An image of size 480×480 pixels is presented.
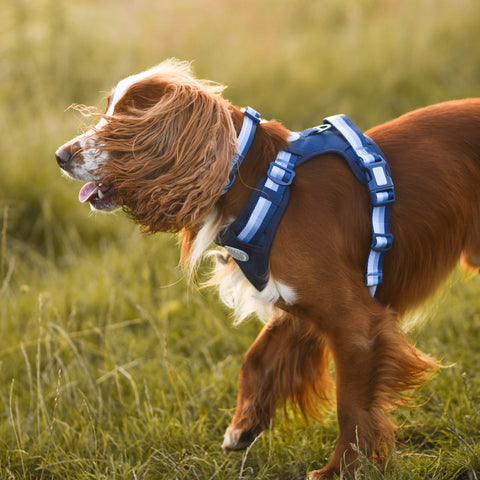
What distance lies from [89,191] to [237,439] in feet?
3.88

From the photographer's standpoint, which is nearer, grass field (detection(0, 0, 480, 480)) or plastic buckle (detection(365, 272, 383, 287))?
plastic buckle (detection(365, 272, 383, 287))

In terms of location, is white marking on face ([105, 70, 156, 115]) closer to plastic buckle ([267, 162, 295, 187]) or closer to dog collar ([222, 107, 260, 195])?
dog collar ([222, 107, 260, 195])

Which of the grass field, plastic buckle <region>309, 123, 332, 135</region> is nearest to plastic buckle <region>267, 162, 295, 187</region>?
plastic buckle <region>309, 123, 332, 135</region>

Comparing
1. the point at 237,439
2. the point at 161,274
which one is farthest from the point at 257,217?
the point at 161,274

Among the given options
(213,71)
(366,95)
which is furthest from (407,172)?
(213,71)

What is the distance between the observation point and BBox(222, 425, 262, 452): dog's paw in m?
2.52

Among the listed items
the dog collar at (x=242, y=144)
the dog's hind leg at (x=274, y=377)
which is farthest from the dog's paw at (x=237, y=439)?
the dog collar at (x=242, y=144)

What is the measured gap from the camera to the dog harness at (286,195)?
2.07 metres

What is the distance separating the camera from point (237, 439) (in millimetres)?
2520

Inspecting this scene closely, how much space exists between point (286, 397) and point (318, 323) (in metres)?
0.56

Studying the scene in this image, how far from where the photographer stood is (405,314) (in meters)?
2.43

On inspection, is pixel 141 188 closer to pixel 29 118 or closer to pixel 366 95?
pixel 29 118

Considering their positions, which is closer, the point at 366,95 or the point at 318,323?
the point at 318,323

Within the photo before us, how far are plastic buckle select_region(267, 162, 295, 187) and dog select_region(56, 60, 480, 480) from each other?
46 mm
